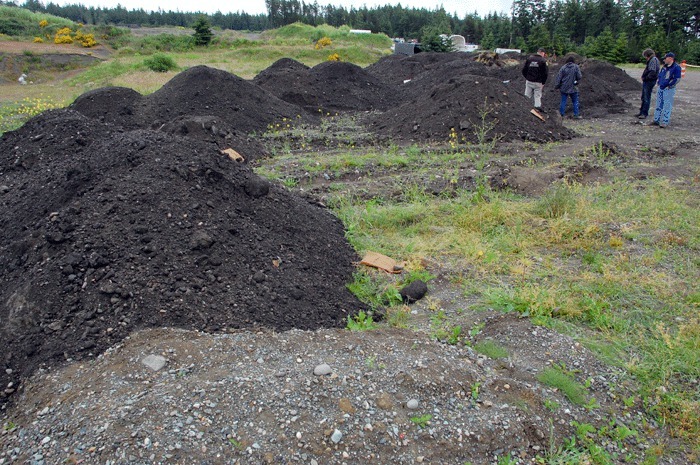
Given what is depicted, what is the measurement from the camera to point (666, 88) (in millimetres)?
10594

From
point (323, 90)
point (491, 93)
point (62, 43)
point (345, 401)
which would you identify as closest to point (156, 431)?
point (345, 401)

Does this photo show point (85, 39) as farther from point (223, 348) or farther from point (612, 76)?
point (223, 348)

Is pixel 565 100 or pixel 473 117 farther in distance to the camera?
pixel 565 100

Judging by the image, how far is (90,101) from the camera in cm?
1166

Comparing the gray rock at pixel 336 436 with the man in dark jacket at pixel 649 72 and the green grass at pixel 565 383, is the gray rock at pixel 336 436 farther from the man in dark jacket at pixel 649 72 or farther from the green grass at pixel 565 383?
the man in dark jacket at pixel 649 72

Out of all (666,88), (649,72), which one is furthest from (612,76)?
(666,88)

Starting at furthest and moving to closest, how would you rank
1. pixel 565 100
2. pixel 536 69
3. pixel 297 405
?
1. pixel 565 100
2. pixel 536 69
3. pixel 297 405

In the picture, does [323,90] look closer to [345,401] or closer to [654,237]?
[654,237]

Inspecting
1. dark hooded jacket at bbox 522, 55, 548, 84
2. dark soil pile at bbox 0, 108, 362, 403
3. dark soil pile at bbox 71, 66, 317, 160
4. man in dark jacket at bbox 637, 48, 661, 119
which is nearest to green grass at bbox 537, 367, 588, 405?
dark soil pile at bbox 0, 108, 362, 403

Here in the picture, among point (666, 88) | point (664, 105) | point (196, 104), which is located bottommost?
point (196, 104)

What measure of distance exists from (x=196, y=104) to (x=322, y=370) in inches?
393

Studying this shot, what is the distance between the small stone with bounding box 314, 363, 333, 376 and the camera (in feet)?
10.3

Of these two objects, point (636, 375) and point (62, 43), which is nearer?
point (636, 375)

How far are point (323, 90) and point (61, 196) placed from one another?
11.2m
